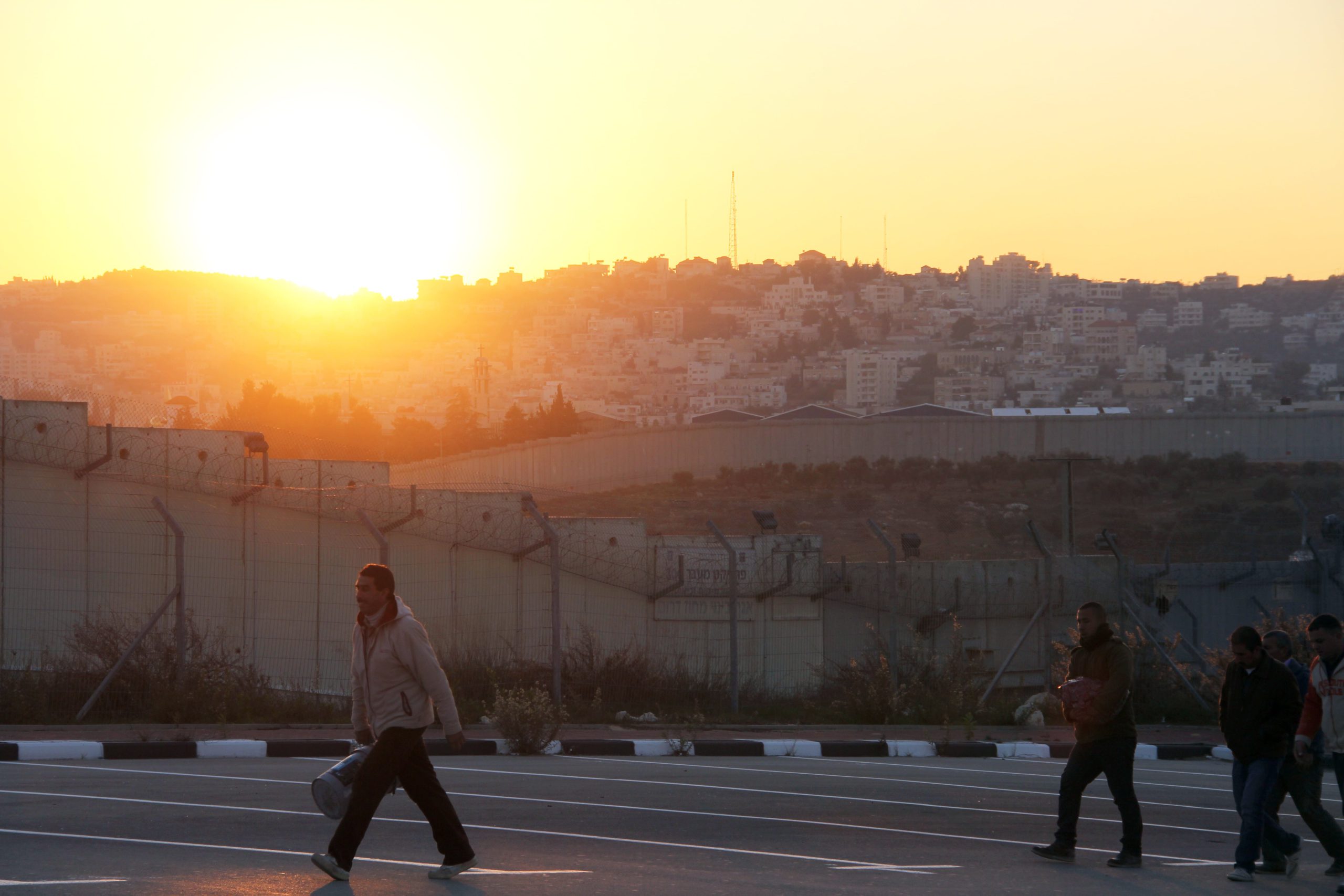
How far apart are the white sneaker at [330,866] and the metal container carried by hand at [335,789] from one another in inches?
8.0

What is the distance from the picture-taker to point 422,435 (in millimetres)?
76812

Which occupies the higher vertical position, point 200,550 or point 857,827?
point 200,550

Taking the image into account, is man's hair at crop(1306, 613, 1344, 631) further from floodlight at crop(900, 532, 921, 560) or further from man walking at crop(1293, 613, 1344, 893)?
floodlight at crop(900, 532, 921, 560)

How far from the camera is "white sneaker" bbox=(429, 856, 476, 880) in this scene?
22.9 ft

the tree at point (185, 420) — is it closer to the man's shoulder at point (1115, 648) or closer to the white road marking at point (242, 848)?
the white road marking at point (242, 848)

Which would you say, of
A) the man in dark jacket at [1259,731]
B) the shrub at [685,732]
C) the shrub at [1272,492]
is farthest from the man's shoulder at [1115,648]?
the shrub at [1272,492]

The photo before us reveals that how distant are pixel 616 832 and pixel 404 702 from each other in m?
2.27

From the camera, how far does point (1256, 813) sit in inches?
316

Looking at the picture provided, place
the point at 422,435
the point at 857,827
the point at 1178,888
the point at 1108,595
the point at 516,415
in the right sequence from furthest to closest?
the point at 516,415 → the point at 422,435 → the point at 1108,595 → the point at 857,827 → the point at 1178,888

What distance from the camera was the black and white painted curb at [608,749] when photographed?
11.9 metres

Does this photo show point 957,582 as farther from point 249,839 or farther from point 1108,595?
point 249,839

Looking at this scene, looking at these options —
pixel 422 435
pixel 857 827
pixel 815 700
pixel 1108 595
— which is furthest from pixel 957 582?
pixel 422 435

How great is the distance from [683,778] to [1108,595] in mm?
11950

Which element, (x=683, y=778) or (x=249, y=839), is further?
(x=683, y=778)
